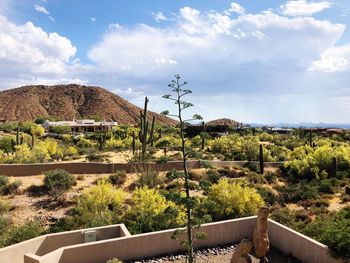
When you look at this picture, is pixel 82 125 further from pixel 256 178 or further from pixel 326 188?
pixel 326 188

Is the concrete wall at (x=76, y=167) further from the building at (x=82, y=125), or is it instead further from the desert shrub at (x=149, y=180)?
the building at (x=82, y=125)

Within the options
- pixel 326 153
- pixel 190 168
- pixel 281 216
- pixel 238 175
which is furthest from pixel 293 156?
pixel 281 216

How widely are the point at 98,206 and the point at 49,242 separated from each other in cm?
523

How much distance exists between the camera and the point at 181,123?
27.2 feet

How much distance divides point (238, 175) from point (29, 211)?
45.2 ft

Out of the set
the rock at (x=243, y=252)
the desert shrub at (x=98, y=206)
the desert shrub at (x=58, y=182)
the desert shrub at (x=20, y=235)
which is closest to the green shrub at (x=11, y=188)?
the desert shrub at (x=58, y=182)

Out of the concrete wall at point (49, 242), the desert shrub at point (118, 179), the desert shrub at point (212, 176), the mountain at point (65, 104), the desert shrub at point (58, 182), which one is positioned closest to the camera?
the concrete wall at point (49, 242)

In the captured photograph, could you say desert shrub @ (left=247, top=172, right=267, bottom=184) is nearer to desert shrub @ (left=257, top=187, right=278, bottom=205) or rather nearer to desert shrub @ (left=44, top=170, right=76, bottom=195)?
desert shrub @ (left=257, top=187, right=278, bottom=205)

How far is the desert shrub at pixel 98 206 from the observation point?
14719mm

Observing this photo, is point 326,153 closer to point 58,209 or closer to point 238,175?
point 238,175

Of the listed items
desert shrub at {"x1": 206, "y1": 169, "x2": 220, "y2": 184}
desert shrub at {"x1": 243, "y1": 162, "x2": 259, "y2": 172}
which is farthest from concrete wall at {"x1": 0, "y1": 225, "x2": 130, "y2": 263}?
desert shrub at {"x1": 243, "y1": 162, "x2": 259, "y2": 172}

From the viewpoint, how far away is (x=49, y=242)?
10.9 m

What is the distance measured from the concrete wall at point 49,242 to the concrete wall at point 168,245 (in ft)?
1.90

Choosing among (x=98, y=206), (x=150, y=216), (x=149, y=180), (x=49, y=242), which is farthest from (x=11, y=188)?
(x=49, y=242)
